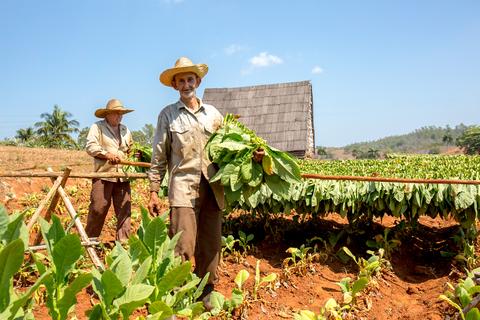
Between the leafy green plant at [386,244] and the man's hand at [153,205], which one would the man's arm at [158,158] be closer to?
the man's hand at [153,205]

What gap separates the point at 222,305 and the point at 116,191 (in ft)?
6.73

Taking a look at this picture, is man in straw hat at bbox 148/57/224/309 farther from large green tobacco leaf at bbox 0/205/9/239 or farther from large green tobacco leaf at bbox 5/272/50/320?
large green tobacco leaf at bbox 5/272/50/320

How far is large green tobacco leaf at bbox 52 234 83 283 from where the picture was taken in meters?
1.64

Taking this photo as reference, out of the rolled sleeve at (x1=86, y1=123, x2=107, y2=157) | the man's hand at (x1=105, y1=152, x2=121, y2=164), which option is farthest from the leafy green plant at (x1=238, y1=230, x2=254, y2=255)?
the rolled sleeve at (x1=86, y1=123, x2=107, y2=157)

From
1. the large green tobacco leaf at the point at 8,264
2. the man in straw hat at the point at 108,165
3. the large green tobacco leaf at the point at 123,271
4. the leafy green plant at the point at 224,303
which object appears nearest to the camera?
the large green tobacco leaf at the point at 8,264

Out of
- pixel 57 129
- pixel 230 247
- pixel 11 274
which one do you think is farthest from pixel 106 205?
pixel 57 129

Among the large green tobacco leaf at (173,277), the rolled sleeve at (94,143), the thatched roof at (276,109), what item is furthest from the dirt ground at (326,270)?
the thatched roof at (276,109)

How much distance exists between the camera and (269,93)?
16.2m

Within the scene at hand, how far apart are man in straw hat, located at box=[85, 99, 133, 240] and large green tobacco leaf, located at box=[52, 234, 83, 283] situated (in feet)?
9.23

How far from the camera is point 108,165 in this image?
15.5ft

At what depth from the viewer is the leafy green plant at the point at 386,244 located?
4746 mm

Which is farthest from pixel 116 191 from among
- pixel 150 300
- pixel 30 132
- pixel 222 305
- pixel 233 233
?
pixel 30 132

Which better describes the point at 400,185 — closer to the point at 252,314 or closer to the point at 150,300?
the point at 252,314

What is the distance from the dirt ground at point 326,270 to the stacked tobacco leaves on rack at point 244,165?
109 cm
